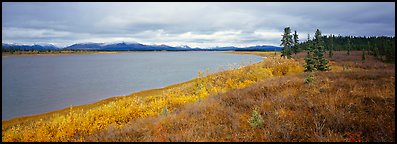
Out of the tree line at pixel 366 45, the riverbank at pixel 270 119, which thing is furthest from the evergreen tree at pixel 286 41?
the riverbank at pixel 270 119

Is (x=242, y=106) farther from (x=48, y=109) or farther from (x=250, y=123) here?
(x=48, y=109)

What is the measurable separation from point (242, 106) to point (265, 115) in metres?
1.43

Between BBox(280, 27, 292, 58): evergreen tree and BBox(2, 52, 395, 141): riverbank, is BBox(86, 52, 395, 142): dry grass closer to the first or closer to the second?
BBox(2, 52, 395, 141): riverbank

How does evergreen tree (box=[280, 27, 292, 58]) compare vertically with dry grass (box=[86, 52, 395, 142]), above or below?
above

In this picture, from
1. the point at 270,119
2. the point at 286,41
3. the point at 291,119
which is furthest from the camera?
the point at 286,41

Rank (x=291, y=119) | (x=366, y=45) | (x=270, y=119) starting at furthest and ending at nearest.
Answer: (x=366, y=45) < (x=270, y=119) < (x=291, y=119)

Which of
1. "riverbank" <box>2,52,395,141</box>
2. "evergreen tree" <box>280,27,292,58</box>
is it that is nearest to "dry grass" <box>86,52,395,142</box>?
"riverbank" <box>2,52,395,141</box>

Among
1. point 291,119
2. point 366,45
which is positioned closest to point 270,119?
point 291,119

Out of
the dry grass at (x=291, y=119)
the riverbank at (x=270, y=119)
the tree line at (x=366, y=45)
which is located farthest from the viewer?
the tree line at (x=366, y=45)

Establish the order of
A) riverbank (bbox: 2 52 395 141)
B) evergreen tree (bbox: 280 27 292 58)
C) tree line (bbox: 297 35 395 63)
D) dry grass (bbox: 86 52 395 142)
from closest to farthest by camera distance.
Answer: dry grass (bbox: 86 52 395 142) < riverbank (bbox: 2 52 395 141) < tree line (bbox: 297 35 395 63) < evergreen tree (bbox: 280 27 292 58)

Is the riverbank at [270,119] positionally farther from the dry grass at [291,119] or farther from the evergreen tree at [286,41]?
the evergreen tree at [286,41]

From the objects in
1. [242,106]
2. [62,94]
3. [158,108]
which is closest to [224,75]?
[158,108]

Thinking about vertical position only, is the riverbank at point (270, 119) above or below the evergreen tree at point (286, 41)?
below

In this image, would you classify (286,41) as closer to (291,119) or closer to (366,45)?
(291,119)
